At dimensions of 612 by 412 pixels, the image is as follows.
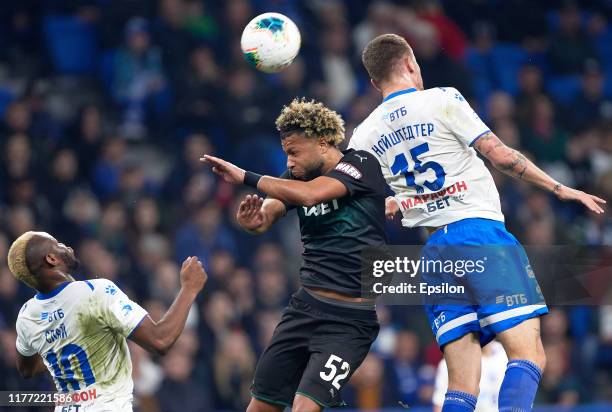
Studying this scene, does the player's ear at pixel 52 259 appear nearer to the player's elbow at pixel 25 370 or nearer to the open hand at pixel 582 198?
the player's elbow at pixel 25 370

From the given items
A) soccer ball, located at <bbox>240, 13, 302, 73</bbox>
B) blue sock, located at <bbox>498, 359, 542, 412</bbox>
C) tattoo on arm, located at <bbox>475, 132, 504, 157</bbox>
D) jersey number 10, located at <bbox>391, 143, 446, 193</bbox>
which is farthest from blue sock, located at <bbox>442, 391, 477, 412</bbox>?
soccer ball, located at <bbox>240, 13, 302, 73</bbox>

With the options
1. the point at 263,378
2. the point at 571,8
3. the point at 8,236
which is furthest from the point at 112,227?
the point at 571,8

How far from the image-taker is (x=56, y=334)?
21.0 feet

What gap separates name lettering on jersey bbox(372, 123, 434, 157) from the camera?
697 centimetres

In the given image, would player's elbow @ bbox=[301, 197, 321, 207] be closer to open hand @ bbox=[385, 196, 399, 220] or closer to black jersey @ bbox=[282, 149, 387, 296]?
black jersey @ bbox=[282, 149, 387, 296]

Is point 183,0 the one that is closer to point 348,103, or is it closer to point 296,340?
point 348,103

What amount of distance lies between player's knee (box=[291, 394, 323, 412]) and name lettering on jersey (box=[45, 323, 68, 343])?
1.44m

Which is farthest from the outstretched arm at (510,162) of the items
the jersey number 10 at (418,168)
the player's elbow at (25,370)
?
the player's elbow at (25,370)

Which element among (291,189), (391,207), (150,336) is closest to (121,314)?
(150,336)

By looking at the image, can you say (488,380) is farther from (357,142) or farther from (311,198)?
(311,198)

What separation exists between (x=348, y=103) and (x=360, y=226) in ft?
24.1

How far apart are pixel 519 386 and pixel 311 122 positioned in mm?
2024

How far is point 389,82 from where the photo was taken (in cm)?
722

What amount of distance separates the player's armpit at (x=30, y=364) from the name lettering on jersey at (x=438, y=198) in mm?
2493
